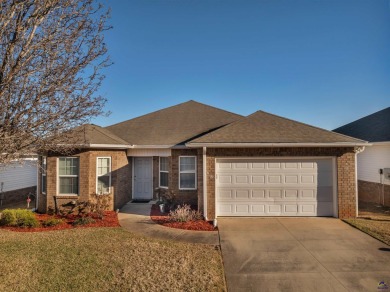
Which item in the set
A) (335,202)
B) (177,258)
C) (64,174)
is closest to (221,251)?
(177,258)

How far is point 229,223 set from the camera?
29.9ft

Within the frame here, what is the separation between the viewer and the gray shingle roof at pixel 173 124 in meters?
13.3

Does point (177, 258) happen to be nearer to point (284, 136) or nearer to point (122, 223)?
point (122, 223)

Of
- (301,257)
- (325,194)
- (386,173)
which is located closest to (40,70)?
(301,257)

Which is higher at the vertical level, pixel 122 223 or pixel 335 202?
pixel 335 202

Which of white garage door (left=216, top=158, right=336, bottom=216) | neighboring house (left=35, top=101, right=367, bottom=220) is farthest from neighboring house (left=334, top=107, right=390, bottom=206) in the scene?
white garage door (left=216, top=158, right=336, bottom=216)

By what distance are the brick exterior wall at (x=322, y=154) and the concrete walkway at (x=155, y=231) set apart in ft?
5.86

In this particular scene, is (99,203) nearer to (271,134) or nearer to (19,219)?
(19,219)

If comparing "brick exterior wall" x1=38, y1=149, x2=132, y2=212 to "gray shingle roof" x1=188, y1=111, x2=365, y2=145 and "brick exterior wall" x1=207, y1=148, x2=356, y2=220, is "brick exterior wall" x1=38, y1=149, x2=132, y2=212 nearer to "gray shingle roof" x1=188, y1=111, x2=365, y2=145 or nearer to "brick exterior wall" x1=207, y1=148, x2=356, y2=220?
"gray shingle roof" x1=188, y1=111, x2=365, y2=145

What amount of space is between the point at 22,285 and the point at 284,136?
31.3ft

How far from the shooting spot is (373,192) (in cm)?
1311

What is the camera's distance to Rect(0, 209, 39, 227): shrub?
354 inches

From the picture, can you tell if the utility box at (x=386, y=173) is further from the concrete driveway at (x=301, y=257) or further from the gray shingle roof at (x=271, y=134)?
the concrete driveway at (x=301, y=257)

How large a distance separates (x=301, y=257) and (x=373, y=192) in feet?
32.6
